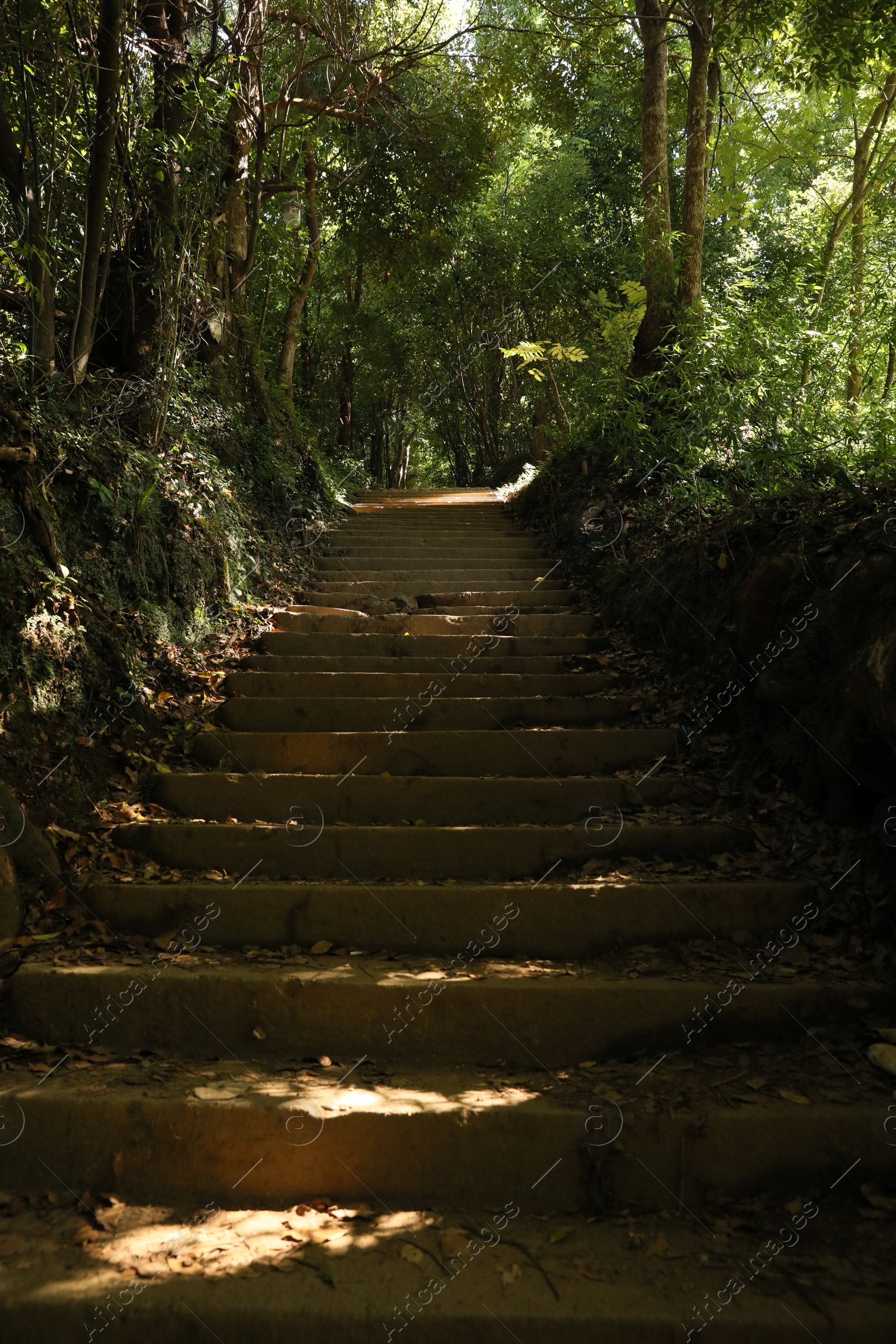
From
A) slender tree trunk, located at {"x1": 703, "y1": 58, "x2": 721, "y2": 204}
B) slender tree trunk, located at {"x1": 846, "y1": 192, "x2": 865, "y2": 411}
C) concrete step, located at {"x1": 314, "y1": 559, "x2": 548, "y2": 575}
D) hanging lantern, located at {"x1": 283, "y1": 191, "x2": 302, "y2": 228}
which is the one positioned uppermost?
hanging lantern, located at {"x1": 283, "y1": 191, "x2": 302, "y2": 228}

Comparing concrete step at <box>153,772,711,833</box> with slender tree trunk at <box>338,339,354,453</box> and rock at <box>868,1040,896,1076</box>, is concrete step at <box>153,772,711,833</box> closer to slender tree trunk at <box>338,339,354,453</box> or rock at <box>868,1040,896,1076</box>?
rock at <box>868,1040,896,1076</box>

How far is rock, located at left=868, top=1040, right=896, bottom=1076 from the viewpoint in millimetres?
2561

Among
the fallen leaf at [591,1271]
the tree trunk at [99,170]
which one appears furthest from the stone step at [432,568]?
the fallen leaf at [591,1271]

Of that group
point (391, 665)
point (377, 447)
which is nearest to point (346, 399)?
point (377, 447)

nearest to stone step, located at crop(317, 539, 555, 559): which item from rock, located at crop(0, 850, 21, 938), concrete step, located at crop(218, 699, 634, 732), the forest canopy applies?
the forest canopy

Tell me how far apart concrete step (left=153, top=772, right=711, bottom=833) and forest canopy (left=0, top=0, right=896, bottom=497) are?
182cm

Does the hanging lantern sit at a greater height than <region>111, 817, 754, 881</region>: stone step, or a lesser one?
greater

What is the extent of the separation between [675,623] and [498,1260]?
3.66 m

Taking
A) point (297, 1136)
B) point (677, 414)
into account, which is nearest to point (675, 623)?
point (677, 414)

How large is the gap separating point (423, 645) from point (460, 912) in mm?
2676

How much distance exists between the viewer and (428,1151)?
2459 mm

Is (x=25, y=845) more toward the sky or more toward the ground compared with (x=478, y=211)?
more toward the ground

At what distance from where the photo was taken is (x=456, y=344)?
746 inches

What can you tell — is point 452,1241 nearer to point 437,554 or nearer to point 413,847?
point 413,847
